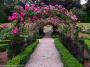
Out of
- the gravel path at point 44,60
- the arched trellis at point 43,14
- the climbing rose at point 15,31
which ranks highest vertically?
the arched trellis at point 43,14

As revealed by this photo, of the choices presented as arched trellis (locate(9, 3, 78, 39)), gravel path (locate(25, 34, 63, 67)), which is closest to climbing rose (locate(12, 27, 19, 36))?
arched trellis (locate(9, 3, 78, 39))

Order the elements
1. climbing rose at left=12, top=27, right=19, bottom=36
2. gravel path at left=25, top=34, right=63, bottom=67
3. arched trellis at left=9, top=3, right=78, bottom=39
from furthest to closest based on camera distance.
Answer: arched trellis at left=9, top=3, right=78, bottom=39
climbing rose at left=12, top=27, right=19, bottom=36
gravel path at left=25, top=34, right=63, bottom=67

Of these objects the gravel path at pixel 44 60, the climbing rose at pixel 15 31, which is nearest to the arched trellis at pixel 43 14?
the climbing rose at pixel 15 31

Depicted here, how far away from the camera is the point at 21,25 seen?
615 inches

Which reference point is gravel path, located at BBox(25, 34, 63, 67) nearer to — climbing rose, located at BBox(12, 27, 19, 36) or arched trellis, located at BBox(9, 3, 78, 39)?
climbing rose, located at BBox(12, 27, 19, 36)

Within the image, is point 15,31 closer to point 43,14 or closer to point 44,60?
point 43,14

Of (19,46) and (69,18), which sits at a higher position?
(69,18)

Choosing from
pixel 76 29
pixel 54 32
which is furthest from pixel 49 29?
pixel 76 29

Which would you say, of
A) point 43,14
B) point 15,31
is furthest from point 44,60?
point 43,14

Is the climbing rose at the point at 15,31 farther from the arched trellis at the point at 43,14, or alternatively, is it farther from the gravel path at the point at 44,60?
the gravel path at the point at 44,60

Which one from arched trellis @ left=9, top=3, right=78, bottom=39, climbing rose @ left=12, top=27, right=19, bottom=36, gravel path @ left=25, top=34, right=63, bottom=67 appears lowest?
gravel path @ left=25, top=34, right=63, bottom=67

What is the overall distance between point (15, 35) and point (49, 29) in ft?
126

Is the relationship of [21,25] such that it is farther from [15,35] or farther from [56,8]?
[56,8]

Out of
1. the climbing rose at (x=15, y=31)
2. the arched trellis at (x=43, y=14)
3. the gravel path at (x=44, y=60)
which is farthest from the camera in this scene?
the arched trellis at (x=43, y=14)
